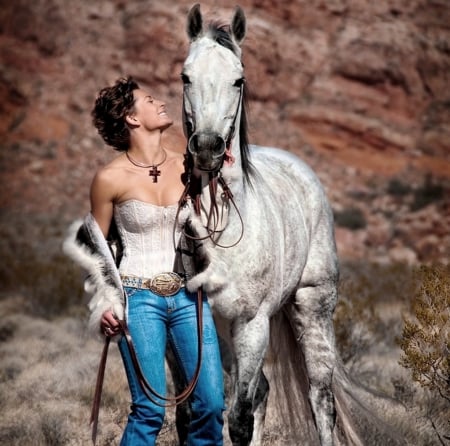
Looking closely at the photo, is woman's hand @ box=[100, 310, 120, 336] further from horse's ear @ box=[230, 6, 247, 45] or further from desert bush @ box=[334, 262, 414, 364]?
desert bush @ box=[334, 262, 414, 364]

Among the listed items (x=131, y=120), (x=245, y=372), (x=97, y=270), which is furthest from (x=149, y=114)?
(x=245, y=372)

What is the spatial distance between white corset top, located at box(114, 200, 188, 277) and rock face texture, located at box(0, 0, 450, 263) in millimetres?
16846

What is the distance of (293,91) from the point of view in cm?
2220

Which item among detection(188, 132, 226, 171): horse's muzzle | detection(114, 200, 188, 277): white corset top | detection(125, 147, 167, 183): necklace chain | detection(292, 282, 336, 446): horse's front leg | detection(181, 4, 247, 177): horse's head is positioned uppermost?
detection(181, 4, 247, 177): horse's head

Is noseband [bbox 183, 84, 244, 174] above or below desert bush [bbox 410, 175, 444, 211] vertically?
above

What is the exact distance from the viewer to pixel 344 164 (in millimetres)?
21484

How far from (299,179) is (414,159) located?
1716 centimetres

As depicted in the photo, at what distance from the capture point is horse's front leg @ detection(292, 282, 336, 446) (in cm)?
466

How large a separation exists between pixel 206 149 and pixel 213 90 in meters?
0.33

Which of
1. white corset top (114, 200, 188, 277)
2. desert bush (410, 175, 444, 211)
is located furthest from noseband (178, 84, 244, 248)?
desert bush (410, 175, 444, 211)

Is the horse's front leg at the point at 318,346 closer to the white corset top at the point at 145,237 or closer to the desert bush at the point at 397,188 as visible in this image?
the white corset top at the point at 145,237

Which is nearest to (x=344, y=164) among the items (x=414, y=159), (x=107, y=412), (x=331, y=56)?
(x=414, y=159)

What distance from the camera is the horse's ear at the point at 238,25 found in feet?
12.4

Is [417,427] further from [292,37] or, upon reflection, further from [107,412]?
[292,37]
